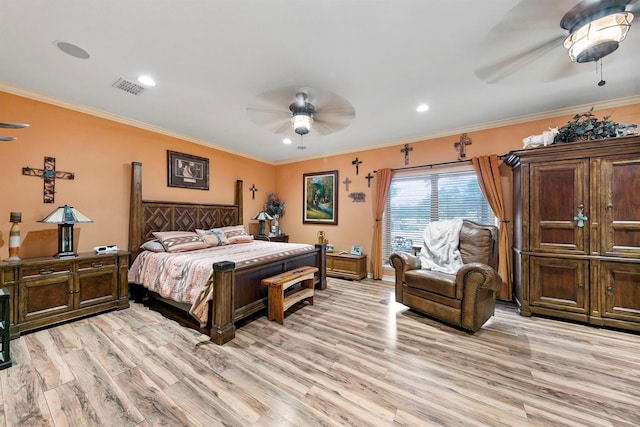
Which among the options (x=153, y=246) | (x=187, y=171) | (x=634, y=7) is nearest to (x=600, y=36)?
(x=634, y=7)

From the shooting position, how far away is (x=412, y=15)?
1775mm

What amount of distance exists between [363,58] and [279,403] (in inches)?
115

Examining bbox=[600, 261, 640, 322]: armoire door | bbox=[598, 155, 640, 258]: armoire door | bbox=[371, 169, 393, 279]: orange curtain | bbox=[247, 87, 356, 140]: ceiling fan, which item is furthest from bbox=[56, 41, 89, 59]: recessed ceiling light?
bbox=[600, 261, 640, 322]: armoire door

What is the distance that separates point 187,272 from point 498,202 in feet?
14.6

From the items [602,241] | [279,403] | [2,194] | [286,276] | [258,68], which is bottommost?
[279,403]

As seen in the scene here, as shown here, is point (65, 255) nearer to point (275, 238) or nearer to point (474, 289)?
point (275, 238)

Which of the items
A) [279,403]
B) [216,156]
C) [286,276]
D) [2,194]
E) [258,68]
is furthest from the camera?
[216,156]

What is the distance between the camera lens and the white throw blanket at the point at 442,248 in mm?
3355

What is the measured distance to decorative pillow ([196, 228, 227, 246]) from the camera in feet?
13.3

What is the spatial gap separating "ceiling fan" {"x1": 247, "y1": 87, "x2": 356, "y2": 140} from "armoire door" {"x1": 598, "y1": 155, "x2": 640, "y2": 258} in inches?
120

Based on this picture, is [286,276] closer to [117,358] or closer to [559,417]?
[117,358]

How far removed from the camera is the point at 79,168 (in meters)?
3.31

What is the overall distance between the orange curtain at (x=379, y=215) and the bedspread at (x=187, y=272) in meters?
1.80

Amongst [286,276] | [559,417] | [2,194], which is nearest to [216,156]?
[2,194]
